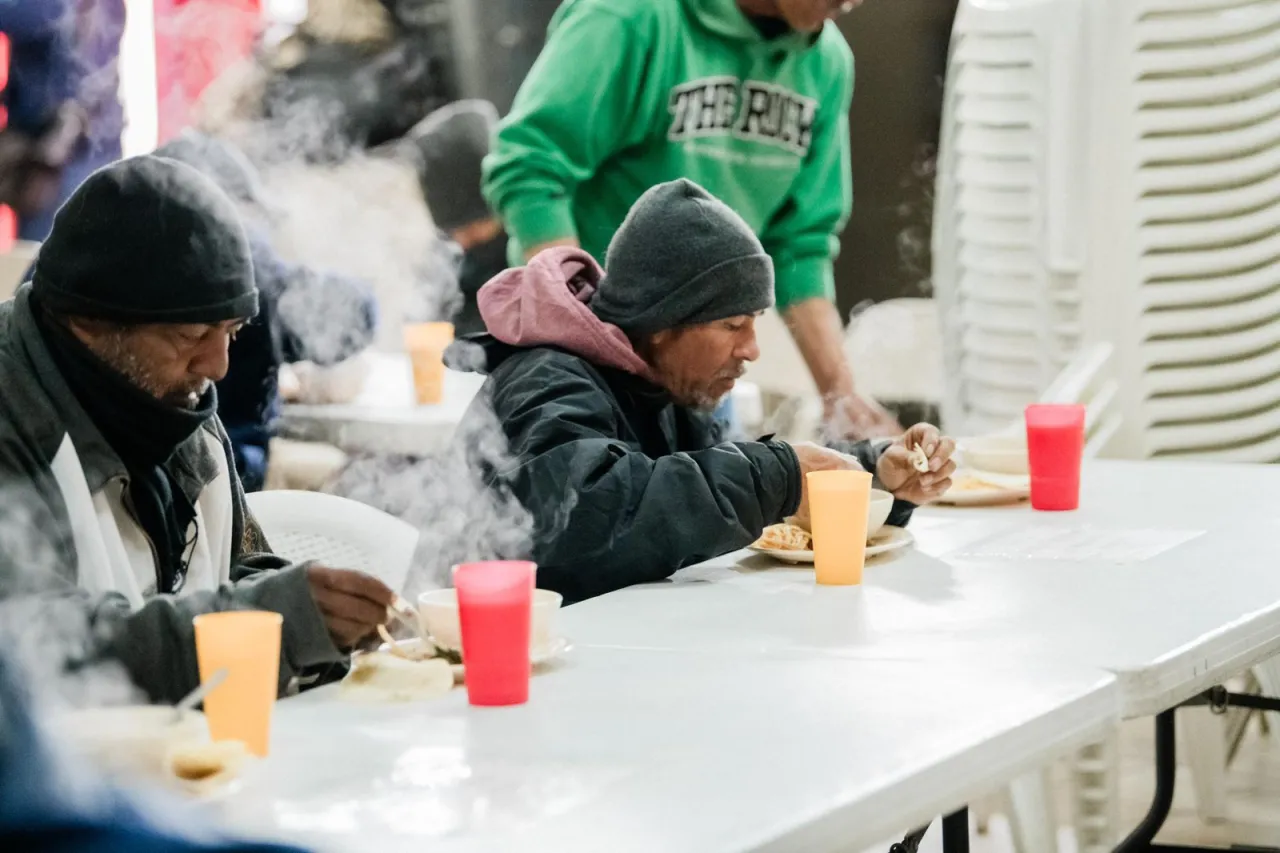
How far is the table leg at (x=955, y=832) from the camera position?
2287 millimetres

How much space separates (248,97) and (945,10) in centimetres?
257

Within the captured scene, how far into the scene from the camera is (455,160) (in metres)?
5.89

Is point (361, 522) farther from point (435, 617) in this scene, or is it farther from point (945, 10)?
point (945, 10)

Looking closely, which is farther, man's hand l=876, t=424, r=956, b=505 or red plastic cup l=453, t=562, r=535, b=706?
man's hand l=876, t=424, r=956, b=505

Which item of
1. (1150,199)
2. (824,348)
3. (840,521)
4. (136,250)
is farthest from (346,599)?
(1150,199)

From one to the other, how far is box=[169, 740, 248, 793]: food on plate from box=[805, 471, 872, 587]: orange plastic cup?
3.58 feet

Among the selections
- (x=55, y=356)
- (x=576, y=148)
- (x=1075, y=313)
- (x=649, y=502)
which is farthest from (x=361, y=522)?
(x=1075, y=313)

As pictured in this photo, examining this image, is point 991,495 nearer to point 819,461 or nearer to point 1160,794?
point 819,461

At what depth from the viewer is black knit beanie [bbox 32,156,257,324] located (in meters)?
1.92

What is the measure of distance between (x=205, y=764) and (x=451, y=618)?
48 cm

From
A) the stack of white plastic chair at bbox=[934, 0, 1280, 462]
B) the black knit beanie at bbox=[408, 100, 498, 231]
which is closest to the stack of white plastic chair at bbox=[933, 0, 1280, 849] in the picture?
the stack of white plastic chair at bbox=[934, 0, 1280, 462]

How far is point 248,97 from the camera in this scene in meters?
6.19

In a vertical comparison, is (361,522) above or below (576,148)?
below

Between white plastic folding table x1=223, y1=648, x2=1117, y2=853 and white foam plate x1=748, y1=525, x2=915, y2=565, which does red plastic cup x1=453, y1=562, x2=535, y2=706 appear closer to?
white plastic folding table x1=223, y1=648, x2=1117, y2=853
